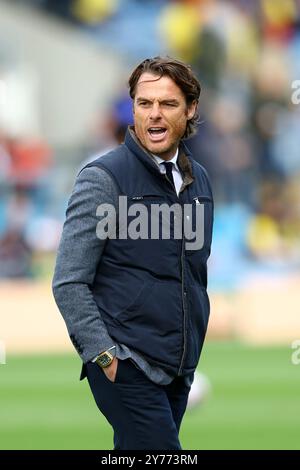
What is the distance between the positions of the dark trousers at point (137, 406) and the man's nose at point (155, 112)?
99cm

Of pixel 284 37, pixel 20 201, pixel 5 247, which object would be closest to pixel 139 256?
pixel 5 247

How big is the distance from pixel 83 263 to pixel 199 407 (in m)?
5.86

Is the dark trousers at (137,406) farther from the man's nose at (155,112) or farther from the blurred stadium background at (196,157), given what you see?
the blurred stadium background at (196,157)

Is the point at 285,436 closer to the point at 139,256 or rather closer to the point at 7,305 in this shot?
the point at 139,256

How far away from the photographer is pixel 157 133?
537cm

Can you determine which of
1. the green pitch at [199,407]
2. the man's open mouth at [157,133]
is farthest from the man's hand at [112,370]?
the green pitch at [199,407]

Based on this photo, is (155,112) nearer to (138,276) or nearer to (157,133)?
(157,133)

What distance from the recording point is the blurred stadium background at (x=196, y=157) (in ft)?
44.7

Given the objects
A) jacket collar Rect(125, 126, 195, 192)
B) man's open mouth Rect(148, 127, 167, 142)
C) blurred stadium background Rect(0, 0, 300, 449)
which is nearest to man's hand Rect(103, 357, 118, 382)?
jacket collar Rect(125, 126, 195, 192)

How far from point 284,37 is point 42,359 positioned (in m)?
10.3

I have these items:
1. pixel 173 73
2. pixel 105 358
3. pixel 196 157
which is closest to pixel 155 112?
pixel 173 73

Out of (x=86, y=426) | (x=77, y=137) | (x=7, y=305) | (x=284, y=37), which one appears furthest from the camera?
(x=284, y=37)
